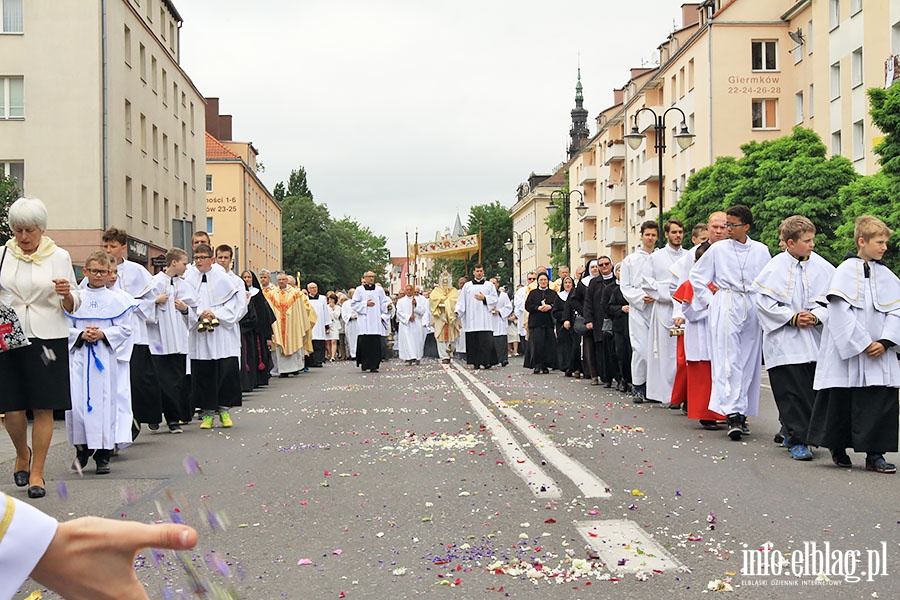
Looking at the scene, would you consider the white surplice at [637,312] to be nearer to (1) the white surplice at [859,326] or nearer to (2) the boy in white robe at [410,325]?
(1) the white surplice at [859,326]

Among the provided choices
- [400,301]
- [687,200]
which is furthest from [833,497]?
[687,200]

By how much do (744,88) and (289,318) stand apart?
38.9 meters

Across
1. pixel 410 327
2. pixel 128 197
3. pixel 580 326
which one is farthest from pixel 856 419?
pixel 128 197

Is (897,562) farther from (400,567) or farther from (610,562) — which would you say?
(400,567)

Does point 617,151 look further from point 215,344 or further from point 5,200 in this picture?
point 215,344

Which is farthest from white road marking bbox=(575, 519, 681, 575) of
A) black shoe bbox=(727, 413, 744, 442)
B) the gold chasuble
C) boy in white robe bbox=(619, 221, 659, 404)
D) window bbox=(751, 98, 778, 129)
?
window bbox=(751, 98, 778, 129)

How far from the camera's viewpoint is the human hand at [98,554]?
2305 mm

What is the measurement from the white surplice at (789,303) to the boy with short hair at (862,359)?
735 millimetres

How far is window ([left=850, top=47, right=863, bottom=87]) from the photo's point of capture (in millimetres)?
42781

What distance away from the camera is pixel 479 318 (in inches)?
1053

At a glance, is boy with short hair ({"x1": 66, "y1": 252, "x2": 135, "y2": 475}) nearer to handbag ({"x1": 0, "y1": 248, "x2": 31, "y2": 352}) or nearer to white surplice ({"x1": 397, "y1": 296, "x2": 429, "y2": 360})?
handbag ({"x1": 0, "y1": 248, "x2": 31, "y2": 352})

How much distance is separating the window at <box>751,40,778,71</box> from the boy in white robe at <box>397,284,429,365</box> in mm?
33268

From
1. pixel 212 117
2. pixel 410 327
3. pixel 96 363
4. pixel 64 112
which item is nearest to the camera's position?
pixel 96 363

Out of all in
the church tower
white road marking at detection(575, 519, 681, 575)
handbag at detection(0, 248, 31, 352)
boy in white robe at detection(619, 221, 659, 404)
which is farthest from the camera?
the church tower
